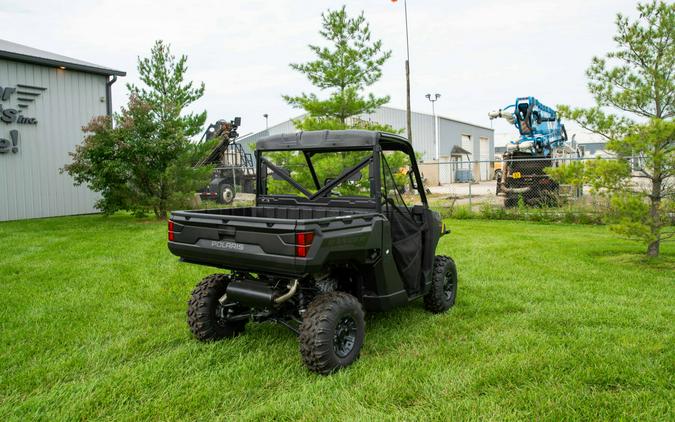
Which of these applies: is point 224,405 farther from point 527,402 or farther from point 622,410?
point 622,410

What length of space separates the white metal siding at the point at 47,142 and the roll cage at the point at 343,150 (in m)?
12.0

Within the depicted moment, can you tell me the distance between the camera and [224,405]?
3223 mm

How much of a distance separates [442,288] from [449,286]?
288mm

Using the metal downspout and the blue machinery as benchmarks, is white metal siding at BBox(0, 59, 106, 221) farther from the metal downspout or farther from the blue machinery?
the blue machinery

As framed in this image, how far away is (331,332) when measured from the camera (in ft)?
11.9

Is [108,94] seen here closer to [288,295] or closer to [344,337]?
[288,295]

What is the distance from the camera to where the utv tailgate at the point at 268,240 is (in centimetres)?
347

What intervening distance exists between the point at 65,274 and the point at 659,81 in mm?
8468

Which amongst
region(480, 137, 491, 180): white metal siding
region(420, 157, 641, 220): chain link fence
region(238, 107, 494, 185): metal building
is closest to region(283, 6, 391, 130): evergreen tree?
region(420, 157, 641, 220): chain link fence

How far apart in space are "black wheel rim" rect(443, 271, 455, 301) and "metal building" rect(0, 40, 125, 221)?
12220 mm

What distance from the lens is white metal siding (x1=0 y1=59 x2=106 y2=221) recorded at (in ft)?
46.4

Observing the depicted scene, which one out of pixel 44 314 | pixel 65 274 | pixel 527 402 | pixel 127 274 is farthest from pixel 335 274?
pixel 65 274

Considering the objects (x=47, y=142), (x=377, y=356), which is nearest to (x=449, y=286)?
(x=377, y=356)

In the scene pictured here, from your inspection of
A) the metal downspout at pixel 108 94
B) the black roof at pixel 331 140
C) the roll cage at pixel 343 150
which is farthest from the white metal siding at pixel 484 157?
the black roof at pixel 331 140
